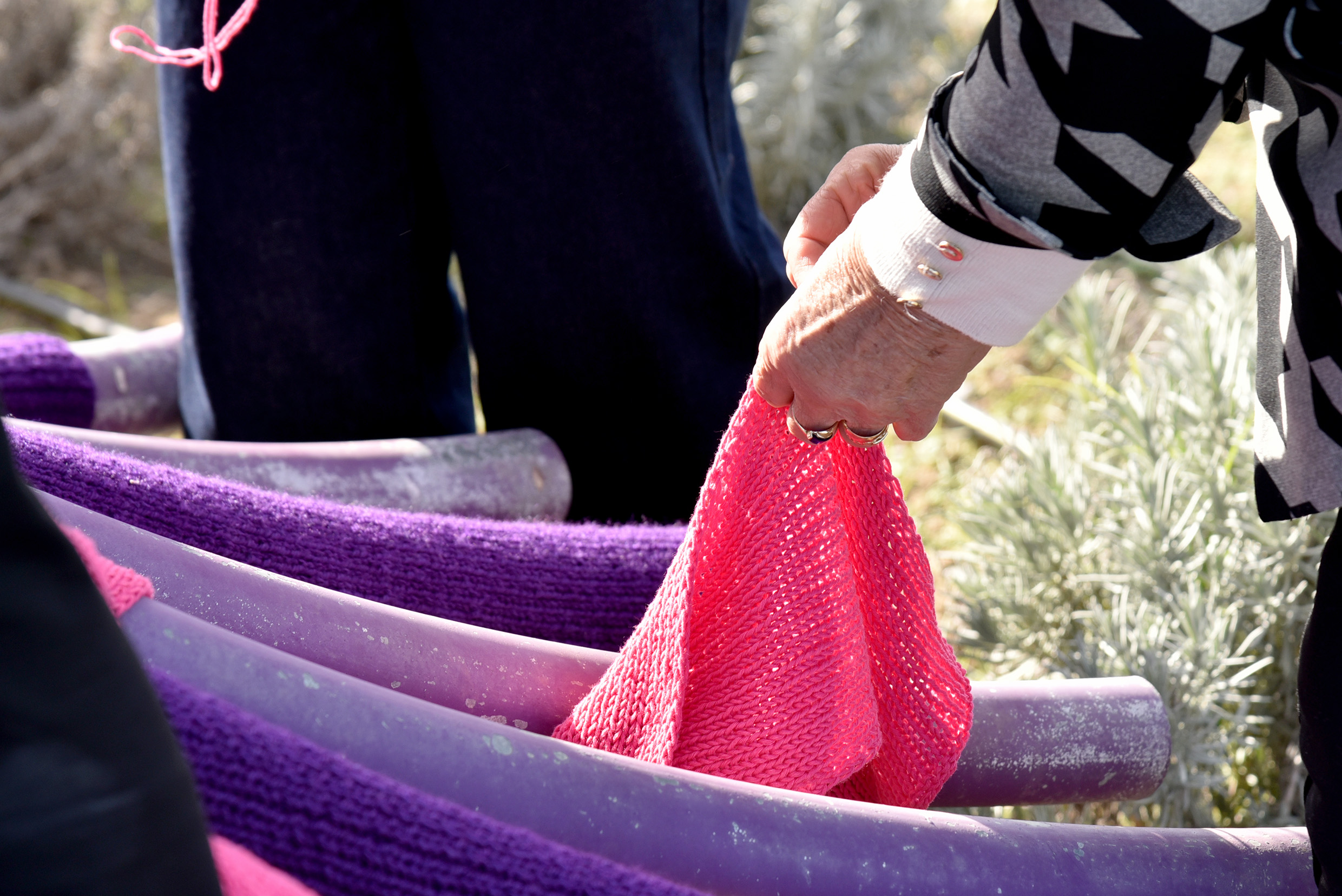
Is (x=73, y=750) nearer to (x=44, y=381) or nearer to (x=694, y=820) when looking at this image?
(x=694, y=820)

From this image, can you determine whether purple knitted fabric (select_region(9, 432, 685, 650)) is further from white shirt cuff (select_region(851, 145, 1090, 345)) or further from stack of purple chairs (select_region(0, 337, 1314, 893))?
white shirt cuff (select_region(851, 145, 1090, 345))

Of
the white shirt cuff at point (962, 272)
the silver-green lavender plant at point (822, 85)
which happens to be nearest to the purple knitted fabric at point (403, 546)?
the white shirt cuff at point (962, 272)

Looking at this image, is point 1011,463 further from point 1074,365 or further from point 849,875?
point 849,875

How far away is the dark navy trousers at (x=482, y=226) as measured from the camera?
0.97 metres

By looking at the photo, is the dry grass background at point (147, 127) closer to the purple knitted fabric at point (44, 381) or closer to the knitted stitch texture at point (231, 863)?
the purple knitted fabric at point (44, 381)

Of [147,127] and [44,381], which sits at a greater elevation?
[147,127]

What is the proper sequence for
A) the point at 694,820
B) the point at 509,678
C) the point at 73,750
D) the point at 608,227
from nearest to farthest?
the point at 73,750, the point at 694,820, the point at 509,678, the point at 608,227

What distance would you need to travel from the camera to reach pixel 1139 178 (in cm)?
50

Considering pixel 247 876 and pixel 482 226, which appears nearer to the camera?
pixel 247 876

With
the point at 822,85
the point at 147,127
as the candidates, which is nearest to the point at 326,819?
the point at 822,85

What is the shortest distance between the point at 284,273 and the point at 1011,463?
2.99ft

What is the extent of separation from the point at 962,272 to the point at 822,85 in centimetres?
229

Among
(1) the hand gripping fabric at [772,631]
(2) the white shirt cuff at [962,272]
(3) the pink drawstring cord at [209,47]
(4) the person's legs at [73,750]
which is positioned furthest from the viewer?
(3) the pink drawstring cord at [209,47]

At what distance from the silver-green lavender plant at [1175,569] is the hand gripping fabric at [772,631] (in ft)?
1.68
